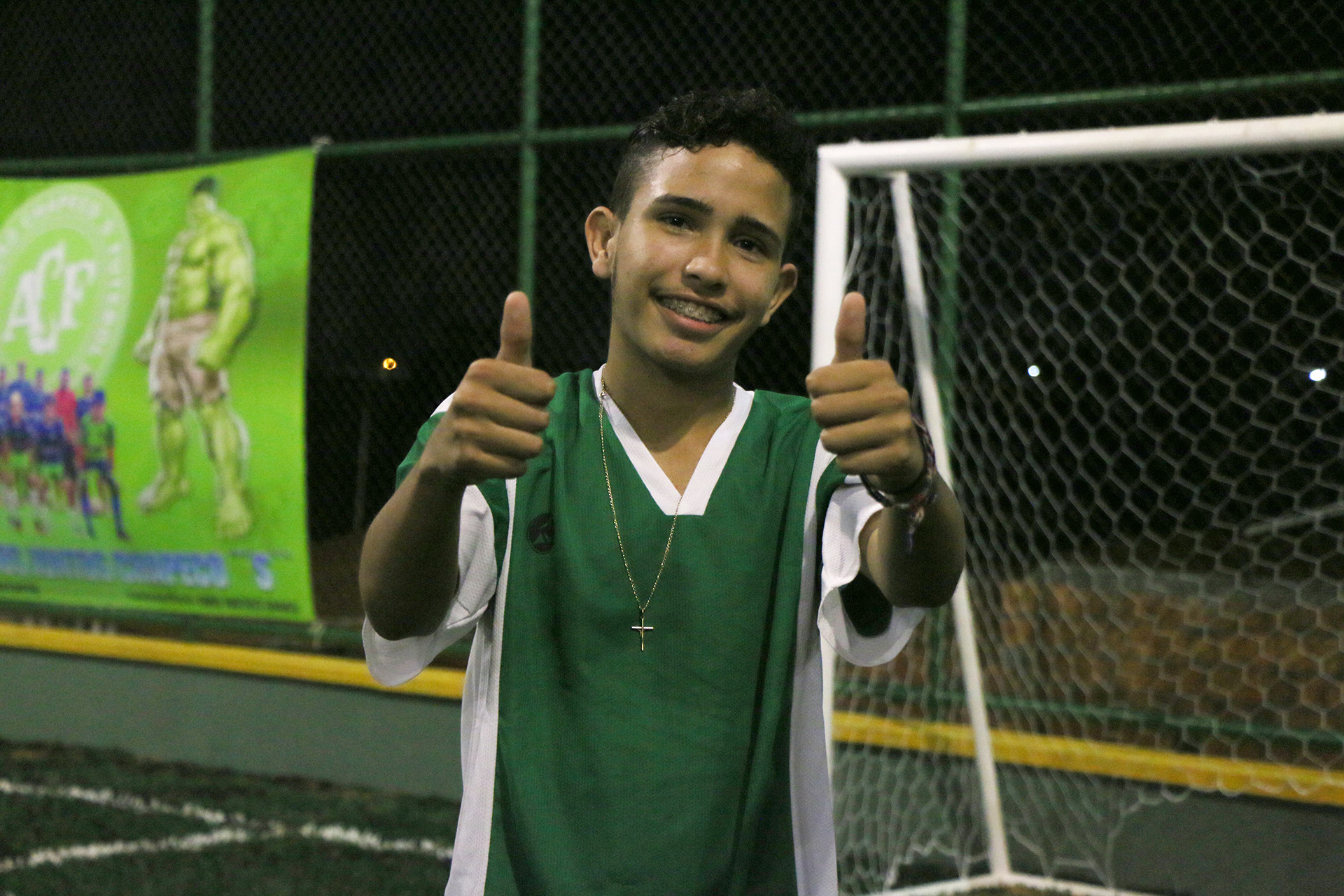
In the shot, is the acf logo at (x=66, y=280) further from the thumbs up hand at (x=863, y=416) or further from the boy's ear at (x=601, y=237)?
the thumbs up hand at (x=863, y=416)

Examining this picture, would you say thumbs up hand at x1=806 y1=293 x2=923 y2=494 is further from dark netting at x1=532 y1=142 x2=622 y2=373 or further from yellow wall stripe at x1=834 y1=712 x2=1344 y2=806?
dark netting at x1=532 y1=142 x2=622 y2=373

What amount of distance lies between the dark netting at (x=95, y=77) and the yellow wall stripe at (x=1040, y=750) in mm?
2925

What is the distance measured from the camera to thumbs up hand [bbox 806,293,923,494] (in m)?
1.35

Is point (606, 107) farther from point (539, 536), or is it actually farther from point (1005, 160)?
point (539, 536)

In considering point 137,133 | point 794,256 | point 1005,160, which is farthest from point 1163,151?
point 137,133

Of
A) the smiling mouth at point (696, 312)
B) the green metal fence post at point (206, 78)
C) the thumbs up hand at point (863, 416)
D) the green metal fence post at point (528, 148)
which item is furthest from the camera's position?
the green metal fence post at point (206, 78)

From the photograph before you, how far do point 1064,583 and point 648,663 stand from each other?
11.0 feet

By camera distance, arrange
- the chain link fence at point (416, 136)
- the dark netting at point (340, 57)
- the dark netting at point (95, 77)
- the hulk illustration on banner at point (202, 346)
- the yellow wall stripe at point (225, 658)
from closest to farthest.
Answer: the yellow wall stripe at point (225, 658)
the hulk illustration on banner at point (202, 346)
the chain link fence at point (416, 136)
the dark netting at point (340, 57)
the dark netting at point (95, 77)

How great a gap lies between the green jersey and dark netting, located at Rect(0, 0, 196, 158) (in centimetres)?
585

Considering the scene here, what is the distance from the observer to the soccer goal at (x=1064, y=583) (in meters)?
3.96

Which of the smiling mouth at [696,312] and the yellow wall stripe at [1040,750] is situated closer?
the smiling mouth at [696,312]

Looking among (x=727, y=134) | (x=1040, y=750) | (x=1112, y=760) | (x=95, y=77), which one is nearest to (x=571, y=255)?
(x=95, y=77)

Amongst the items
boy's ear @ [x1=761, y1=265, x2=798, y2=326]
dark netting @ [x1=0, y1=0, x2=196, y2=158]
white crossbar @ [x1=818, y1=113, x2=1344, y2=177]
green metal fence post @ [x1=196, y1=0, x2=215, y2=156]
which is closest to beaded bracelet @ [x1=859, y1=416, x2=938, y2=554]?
boy's ear @ [x1=761, y1=265, x2=798, y2=326]

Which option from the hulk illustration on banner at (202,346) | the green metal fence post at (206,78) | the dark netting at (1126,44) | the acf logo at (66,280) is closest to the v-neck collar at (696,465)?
the hulk illustration on banner at (202,346)
